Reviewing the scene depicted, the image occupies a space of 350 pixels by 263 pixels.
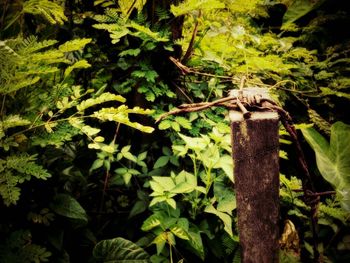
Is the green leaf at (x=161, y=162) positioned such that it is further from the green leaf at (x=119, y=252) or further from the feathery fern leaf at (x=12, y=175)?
the feathery fern leaf at (x=12, y=175)

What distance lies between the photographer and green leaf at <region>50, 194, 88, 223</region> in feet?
4.17

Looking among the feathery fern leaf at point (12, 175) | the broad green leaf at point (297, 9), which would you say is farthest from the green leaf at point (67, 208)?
the broad green leaf at point (297, 9)

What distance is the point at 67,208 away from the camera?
4.24ft

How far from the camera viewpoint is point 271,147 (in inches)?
30.9

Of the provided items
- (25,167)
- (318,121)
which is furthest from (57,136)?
(318,121)

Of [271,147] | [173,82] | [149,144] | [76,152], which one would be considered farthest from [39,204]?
[271,147]

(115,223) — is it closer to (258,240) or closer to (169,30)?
(258,240)

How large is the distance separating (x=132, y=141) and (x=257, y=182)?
1090 millimetres

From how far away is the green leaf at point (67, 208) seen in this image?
4.17ft

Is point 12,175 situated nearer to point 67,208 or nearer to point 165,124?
point 67,208

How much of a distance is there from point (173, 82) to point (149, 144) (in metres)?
0.43

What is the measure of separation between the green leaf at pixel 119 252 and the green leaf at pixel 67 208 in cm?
18

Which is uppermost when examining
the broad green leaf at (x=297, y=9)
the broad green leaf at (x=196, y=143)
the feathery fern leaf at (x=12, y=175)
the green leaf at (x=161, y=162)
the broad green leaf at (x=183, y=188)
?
the broad green leaf at (x=297, y=9)

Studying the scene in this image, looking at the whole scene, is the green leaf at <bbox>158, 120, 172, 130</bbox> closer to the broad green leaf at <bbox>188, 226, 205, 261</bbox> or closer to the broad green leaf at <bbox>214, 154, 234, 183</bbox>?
the broad green leaf at <bbox>214, 154, 234, 183</bbox>
